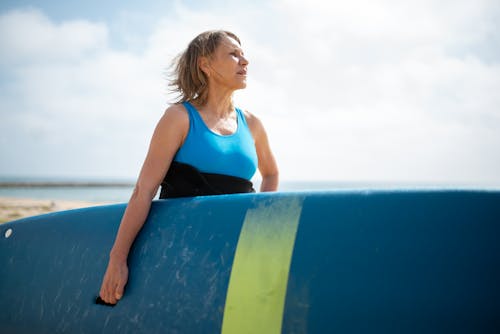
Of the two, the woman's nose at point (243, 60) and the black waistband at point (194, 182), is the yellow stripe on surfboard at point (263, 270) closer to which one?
the black waistband at point (194, 182)

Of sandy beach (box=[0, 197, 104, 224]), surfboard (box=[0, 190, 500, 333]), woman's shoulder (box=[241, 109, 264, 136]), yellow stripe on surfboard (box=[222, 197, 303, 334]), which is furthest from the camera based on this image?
sandy beach (box=[0, 197, 104, 224])

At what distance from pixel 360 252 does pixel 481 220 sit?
0.99 ft

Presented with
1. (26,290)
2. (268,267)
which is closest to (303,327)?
(268,267)

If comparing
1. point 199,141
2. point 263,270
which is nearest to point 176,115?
point 199,141

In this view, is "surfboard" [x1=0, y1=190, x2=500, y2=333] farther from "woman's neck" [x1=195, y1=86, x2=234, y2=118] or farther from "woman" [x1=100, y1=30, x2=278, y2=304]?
"woman's neck" [x1=195, y1=86, x2=234, y2=118]

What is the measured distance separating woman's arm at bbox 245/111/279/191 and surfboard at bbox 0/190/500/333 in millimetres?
660

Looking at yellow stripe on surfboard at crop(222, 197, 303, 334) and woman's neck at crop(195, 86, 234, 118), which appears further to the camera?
woman's neck at crop(195, 86, 234, 118)

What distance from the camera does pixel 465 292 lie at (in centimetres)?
92

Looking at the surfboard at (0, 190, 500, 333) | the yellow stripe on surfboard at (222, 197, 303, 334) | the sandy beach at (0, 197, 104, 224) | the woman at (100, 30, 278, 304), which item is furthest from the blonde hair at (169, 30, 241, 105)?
the sandy beach at (0, 197, 104, 224)

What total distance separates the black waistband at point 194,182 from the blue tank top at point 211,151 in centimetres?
2

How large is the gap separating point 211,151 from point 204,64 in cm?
47

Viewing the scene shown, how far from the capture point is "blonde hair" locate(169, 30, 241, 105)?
181 cm

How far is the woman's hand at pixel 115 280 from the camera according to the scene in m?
1.45

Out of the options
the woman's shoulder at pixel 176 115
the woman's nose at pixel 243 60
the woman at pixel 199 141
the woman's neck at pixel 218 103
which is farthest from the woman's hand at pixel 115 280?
the woman's nose at pixel 243 60
